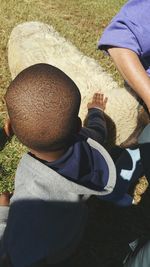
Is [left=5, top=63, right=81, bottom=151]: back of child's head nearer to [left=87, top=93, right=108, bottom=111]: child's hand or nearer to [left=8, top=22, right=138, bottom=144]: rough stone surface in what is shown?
[left=87, top=93, right=108, bottom=111]: child's hand

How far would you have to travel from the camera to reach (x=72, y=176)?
87.5 inches

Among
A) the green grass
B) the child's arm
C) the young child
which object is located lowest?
the green grass

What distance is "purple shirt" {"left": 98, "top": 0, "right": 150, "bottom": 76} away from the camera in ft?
7.86

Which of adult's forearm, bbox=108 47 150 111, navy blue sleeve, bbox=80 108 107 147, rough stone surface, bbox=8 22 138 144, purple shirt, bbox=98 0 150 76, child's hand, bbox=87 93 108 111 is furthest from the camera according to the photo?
rough stone surface, bbox=8 22 138 144

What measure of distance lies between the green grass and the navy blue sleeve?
138 cm

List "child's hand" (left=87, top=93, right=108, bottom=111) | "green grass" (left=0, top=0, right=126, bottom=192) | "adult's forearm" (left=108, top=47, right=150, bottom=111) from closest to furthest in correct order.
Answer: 1. "adult's forearm" (left=108, top=47, right=150, bottom=111)
2. "child's hand" (left=87, top=93, right=108, bottom=111)
3. "green grass" (left=0, top=0, right=126, bottom=192)

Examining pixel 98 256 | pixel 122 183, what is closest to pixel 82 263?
pixel 98 256

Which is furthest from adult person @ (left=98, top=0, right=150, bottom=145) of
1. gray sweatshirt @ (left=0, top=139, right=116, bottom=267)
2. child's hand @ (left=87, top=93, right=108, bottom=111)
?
child's hand @ (left=87, top=93, right=108, bottom=111)

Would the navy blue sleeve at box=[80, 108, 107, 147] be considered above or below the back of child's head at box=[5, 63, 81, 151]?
below

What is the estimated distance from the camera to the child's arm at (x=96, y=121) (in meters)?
2.83

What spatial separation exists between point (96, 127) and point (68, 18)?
365cm

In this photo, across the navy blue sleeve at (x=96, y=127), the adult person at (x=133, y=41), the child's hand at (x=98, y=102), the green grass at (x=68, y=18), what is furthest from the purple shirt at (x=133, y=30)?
the green grass at (x=68, y=18)

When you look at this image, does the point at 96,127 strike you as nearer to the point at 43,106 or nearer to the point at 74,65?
the point at 43,106

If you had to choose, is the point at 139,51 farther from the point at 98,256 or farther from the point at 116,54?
the point at 98,256
